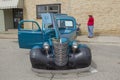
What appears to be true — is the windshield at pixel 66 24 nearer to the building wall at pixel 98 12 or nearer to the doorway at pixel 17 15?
the building wall at pixel 98 12

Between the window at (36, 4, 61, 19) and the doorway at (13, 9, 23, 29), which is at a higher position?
the window at (36, 4, 61, 19)

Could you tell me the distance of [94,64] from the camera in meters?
7.20

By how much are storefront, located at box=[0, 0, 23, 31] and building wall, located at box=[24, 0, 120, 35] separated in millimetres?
3454

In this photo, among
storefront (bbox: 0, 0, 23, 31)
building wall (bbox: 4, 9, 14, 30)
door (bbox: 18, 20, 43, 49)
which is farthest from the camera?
building wall (bbox: 4, 9, 14, 30)

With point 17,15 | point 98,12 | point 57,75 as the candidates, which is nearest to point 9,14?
point 17,15

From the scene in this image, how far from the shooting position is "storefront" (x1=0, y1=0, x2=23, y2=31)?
57.3 ft

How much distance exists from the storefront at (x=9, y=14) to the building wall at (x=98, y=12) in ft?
11.3

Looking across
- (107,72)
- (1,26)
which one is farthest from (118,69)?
(1,26)

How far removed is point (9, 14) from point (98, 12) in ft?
27.8

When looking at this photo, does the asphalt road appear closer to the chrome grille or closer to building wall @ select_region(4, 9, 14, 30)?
the chrome grille

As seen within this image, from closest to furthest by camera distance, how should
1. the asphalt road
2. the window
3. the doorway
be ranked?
the asphalt road → the window → the doorway

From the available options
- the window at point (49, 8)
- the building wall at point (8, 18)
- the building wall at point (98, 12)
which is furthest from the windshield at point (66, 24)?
the building wall at point (8, 18)

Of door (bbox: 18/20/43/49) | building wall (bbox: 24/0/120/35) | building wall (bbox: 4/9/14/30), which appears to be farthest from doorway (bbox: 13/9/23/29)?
door (bbox: 18/20/43/49)

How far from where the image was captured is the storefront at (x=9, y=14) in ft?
57.3
